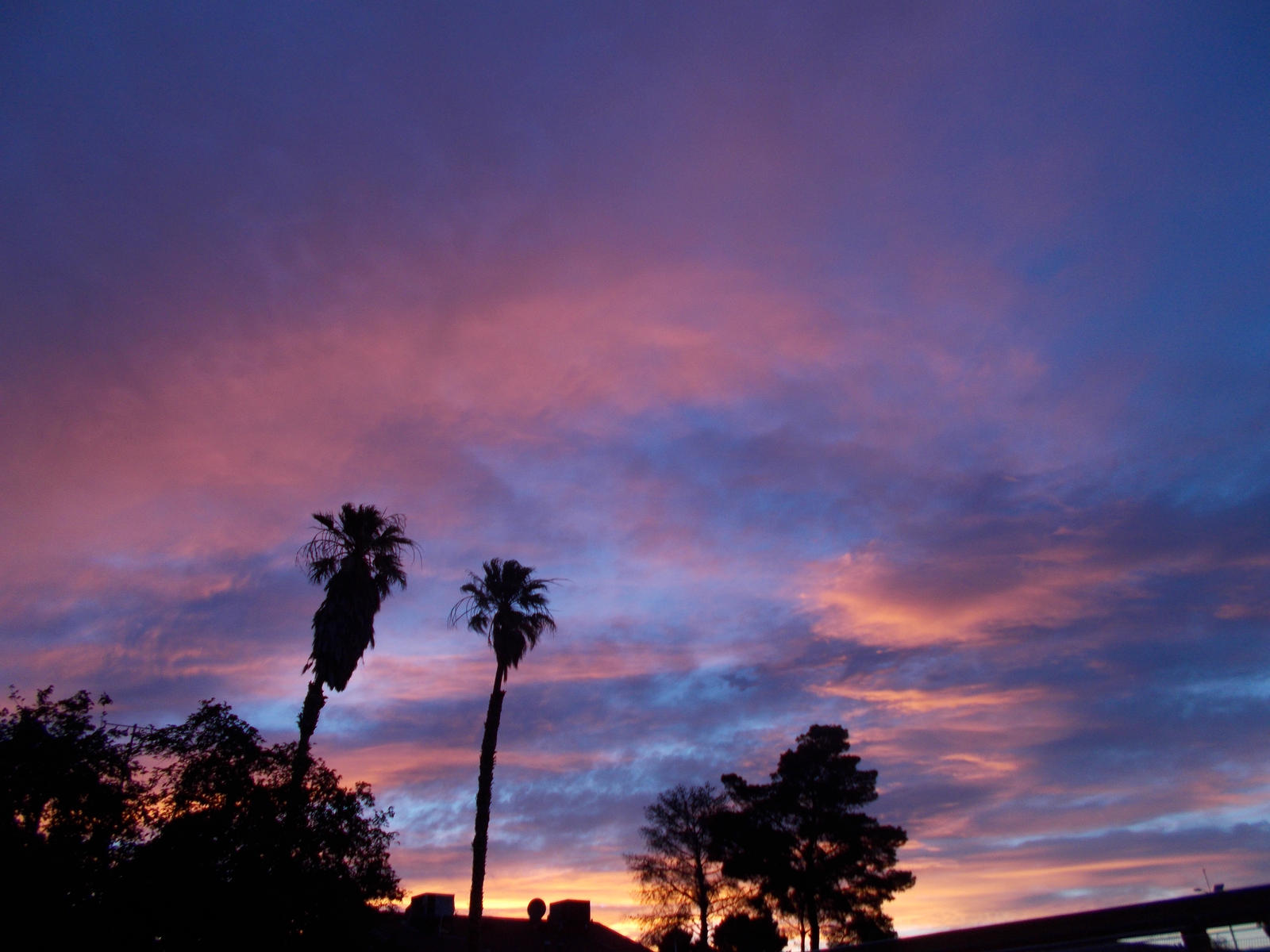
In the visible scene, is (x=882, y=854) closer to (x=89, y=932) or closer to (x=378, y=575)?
(x=378, y=575)

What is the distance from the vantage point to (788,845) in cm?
5303

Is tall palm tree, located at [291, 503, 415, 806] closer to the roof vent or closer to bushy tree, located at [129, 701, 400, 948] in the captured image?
bushy tree, located at [129, 701, 400, 948]

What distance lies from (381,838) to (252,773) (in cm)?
372

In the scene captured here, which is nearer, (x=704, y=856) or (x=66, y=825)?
(x=66, y=825)

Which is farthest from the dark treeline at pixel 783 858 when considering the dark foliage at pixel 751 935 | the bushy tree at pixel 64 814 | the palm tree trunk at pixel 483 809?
the bushy tree at pixel 64 814

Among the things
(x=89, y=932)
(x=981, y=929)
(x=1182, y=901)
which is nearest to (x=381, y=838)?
(x=89, y=932)

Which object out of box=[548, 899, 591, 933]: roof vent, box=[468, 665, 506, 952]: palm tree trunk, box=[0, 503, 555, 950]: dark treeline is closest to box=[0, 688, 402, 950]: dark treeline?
box=[0, 503, 555, 950]: dark treeline

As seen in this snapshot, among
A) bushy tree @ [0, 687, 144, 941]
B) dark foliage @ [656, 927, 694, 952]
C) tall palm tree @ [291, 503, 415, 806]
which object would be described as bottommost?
dark foliage @ [656, 927, 694, 952]

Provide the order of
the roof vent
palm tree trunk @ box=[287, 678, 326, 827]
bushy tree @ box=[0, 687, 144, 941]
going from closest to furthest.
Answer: bushy tree @ box=[0, 687, 144, 941], palm tree trunk @ box=[287, 678, 326, 827], the roof vent

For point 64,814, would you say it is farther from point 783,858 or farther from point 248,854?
point 783,858

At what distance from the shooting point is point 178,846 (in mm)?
19297

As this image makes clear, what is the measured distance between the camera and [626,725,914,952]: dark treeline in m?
51.0

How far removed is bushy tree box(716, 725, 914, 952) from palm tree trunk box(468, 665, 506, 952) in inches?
985

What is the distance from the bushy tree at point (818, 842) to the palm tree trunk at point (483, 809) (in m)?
25.0
